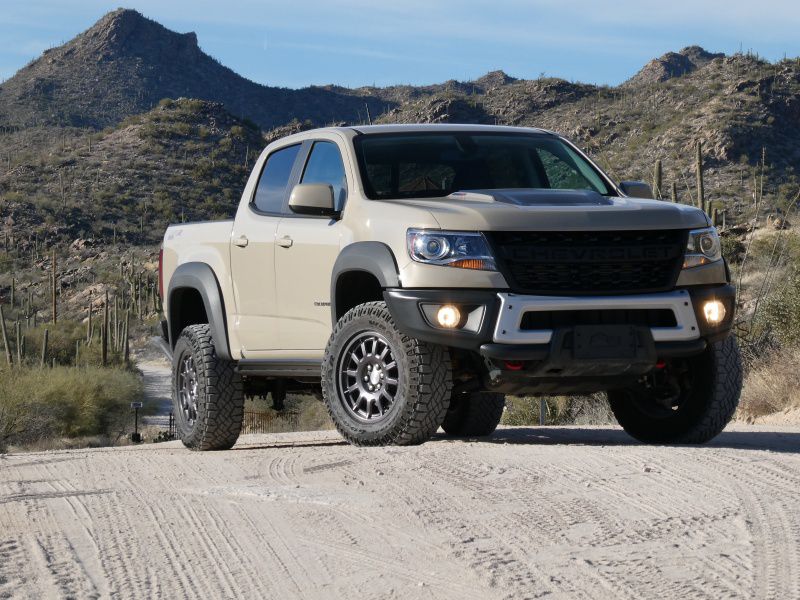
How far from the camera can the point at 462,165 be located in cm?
902

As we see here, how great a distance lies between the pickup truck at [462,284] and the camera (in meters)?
7.67

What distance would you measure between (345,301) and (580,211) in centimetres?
174

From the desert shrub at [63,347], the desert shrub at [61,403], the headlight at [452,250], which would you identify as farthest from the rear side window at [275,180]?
the desert shrub at [63,347]

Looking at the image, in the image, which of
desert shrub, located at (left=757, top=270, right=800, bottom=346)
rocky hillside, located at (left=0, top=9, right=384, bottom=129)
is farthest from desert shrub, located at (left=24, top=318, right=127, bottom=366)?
rocky hillside, located at (left=0, top=9, right=384, bottom=129)

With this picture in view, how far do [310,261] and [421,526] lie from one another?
11.2ft

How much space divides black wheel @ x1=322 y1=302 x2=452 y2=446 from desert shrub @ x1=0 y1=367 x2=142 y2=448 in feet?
88.8

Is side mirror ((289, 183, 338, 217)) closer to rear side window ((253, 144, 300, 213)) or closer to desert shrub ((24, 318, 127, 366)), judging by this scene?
rear side window ((253, 144, 300, 213))

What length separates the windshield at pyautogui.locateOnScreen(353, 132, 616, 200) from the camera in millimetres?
8812

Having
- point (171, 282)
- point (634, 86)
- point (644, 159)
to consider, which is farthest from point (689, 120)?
point (171, 282)

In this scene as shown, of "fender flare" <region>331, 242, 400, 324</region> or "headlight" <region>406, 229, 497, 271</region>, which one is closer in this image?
"headlight" <region>406, 229, 497, 271</region>

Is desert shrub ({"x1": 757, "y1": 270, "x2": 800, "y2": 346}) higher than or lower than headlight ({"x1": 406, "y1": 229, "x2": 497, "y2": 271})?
lower

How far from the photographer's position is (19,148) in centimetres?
9669

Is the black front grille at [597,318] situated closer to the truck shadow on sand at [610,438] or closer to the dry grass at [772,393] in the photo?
the truck shadow on sand at [610,438]

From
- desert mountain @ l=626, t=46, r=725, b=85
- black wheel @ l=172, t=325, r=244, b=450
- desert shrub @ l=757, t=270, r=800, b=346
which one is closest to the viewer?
black wheel @ l=172, t=325, r=244, b=450
